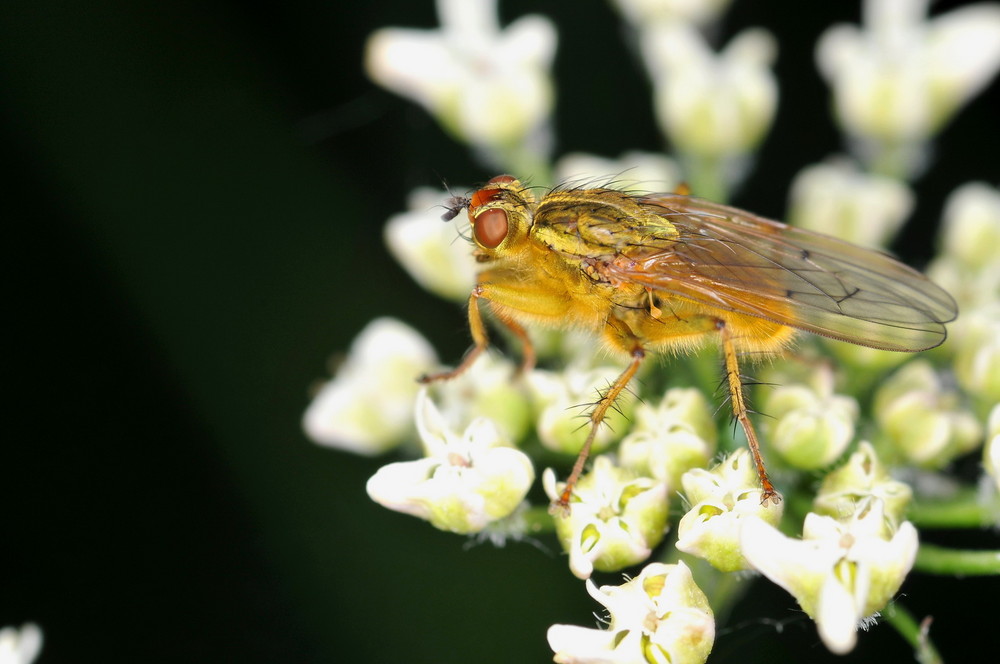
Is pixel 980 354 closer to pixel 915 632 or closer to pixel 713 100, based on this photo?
pixel 915 632

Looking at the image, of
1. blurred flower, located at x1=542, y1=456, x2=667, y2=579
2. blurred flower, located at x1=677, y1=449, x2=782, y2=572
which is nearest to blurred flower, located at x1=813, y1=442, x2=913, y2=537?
blurred flower, located at x1=677, y1=449, x2=782, y2=572

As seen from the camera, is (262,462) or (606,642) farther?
(262,462)

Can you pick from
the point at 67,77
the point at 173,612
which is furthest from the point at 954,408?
the point at 67,77

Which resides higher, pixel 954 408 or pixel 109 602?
pixel 954 408

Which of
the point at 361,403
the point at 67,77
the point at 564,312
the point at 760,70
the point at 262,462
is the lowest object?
the point at 262,462

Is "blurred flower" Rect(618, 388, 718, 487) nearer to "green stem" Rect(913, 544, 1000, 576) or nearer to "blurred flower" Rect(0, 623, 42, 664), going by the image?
"green stem" Rect(913, 544, 1000, 576)

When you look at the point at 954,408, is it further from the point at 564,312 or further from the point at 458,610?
the point at 458,610

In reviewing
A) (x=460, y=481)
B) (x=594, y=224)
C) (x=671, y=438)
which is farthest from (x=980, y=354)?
(x=460, y=481)
